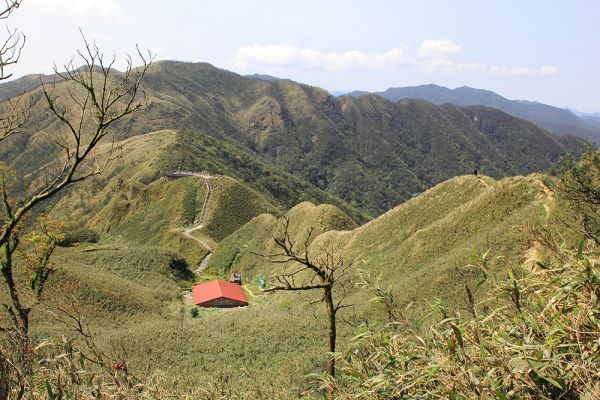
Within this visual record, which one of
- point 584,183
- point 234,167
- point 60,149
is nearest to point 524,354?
point 60,149

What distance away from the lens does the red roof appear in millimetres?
43062

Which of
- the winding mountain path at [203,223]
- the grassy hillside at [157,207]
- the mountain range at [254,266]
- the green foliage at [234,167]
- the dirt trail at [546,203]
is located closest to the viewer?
the mountain range at [254,266]

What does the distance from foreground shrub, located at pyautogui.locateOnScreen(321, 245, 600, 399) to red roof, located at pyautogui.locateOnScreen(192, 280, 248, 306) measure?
40.9 meters

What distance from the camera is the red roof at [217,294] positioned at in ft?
141

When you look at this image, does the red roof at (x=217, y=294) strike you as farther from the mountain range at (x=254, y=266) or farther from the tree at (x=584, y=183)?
the tree at (x=584, y=183)

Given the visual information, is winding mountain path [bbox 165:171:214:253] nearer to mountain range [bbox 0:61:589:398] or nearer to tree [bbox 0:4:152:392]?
mountain range [bbox 0:61:589:398]

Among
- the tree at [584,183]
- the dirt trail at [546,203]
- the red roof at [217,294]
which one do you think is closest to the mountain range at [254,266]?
the dirt trail at [546,203]

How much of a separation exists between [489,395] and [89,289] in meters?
38.1

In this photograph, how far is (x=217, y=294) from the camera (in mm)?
43719

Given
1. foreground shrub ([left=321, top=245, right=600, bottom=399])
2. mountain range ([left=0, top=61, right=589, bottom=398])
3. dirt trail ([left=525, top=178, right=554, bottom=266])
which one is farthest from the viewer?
dirt trail ([left=525, top=178, right=554, bottom=266])

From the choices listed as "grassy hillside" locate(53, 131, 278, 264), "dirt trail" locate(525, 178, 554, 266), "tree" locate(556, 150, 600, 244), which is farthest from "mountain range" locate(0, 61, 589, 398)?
"tree" locate(556, 150, 600, 244)

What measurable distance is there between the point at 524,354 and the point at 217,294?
42945 millimetres

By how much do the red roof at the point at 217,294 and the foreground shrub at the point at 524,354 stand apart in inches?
1610

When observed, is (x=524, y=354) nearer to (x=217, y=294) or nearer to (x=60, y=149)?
(x=60, y=149)
